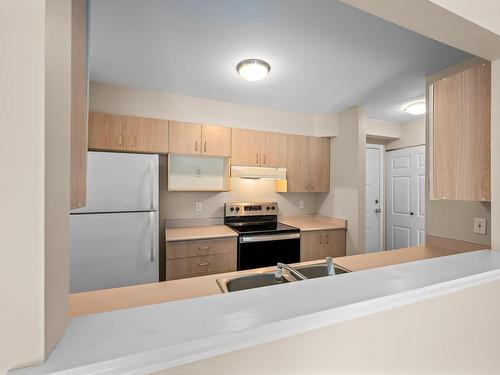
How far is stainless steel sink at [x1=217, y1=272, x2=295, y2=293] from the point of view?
1.33 m

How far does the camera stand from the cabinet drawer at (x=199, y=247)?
2383 millimetres

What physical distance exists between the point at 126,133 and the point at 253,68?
1473mm

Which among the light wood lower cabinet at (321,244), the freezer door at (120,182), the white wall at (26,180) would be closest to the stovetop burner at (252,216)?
the light wood lower cabinet at (321,244)

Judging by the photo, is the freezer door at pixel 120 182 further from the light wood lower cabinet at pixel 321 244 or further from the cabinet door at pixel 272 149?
the light wood lower cabinet at pixel 321 244

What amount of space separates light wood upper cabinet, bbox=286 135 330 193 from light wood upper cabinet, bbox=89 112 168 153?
5.49 feet

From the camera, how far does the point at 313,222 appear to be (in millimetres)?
3484

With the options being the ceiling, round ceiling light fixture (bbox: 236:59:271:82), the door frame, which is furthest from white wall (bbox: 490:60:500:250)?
the door frame

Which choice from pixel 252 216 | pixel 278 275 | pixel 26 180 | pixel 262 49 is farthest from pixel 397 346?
pixel 252 216

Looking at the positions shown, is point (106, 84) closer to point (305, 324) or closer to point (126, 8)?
point (126, 8)

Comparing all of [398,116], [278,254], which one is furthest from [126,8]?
[398,116]

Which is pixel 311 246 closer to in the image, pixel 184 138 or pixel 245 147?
pixel 245 147

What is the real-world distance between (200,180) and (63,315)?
8.37ft

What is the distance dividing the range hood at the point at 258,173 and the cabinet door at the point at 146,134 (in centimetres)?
87

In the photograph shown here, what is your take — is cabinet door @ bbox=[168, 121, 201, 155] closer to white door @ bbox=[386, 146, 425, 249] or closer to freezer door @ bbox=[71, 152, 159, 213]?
freezer door @ bbox=[71, 152, 159, 213]
